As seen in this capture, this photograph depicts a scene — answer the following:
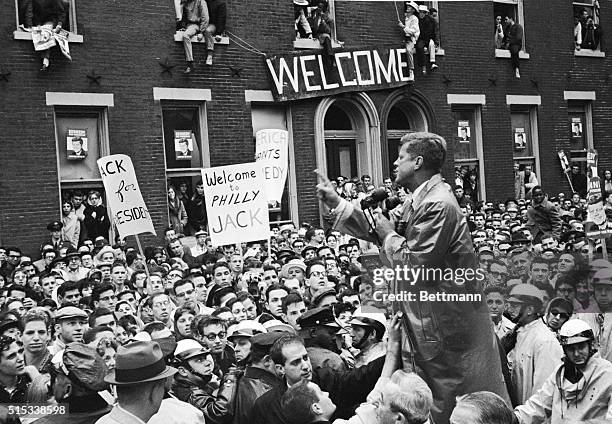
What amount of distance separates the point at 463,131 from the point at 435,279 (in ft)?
64.0

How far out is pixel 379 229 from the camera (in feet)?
16.7

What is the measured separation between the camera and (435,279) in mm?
5020

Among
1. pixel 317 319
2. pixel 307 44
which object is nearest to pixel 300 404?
pixel 317 319

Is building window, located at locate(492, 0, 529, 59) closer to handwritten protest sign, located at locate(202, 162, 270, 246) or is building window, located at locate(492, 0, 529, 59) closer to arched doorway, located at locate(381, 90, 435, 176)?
arched doorway, located at locate(381, 90, 435, 176)

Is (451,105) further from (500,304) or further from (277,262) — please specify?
(500,304)

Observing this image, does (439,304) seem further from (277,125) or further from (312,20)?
(312,20)

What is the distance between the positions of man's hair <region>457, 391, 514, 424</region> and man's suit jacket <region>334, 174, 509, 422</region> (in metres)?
0.74

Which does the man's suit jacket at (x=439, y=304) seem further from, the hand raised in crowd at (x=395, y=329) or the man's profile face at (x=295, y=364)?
the man's profile face at (x=295, y=364)

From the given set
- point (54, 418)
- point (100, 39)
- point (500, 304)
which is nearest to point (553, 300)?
point (500, 304)

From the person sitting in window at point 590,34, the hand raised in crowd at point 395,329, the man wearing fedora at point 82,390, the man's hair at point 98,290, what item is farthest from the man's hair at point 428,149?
Result: the person sitting in window at point 590,34

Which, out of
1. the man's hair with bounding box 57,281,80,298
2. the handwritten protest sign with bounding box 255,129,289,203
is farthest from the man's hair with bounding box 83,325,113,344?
the handwritten protest sign with bounding box 255,129,289,203

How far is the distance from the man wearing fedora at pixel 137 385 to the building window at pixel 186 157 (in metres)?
14.0

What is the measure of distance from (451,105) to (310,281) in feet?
43.0

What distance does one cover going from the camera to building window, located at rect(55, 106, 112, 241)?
17.5 metres
